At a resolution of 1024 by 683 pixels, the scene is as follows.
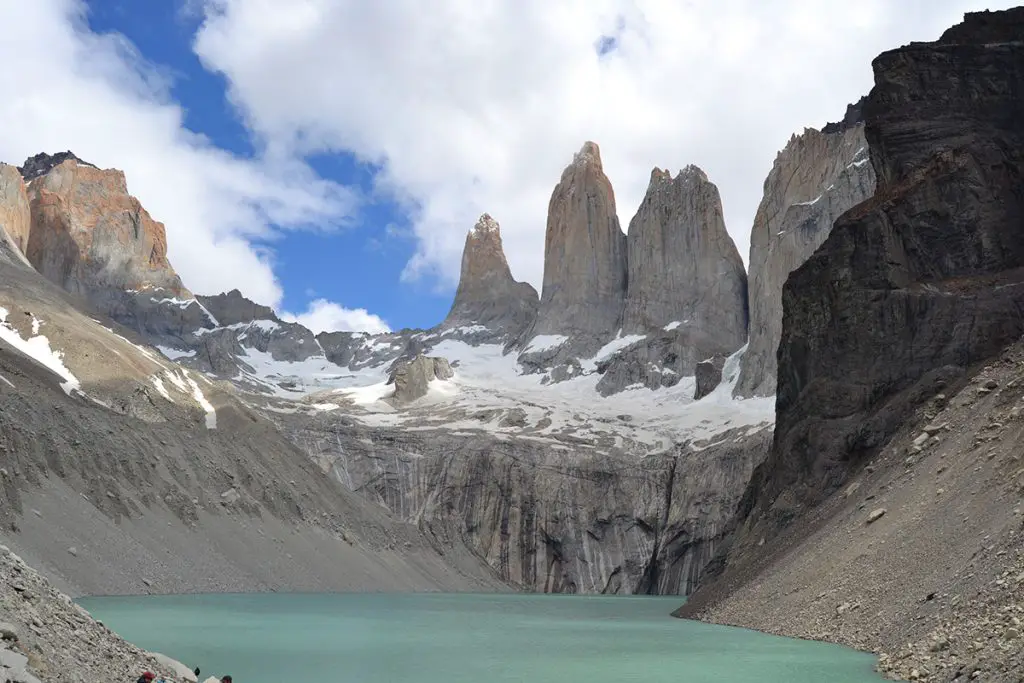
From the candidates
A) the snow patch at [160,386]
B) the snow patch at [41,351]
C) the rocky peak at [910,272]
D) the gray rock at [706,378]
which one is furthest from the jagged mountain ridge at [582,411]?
the rocky peak at [910,272]

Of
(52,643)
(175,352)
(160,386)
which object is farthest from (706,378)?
(52,643)

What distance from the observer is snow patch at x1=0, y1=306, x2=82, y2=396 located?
231 feet

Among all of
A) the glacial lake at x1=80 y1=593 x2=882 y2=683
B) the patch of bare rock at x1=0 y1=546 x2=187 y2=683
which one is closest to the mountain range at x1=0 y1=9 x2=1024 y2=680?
the glacial lake at x1=80 y1=593 x2=882 y2=683

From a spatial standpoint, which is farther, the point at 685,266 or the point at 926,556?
the point at 685,266

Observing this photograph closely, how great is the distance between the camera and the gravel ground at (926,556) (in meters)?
20.5

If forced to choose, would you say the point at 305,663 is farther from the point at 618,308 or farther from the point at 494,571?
the point at 618,308

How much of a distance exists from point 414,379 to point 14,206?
231 ft

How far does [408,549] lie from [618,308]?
89282 millimetres

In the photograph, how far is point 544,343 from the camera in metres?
170

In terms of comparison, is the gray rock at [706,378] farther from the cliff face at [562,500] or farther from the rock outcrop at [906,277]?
the rock outcrop at [906,277]

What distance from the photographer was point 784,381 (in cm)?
5609

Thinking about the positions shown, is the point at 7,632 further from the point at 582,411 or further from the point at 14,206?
the point at 14,206

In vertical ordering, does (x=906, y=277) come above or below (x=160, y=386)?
below

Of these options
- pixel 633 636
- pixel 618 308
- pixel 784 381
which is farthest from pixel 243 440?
pixel 618 308
